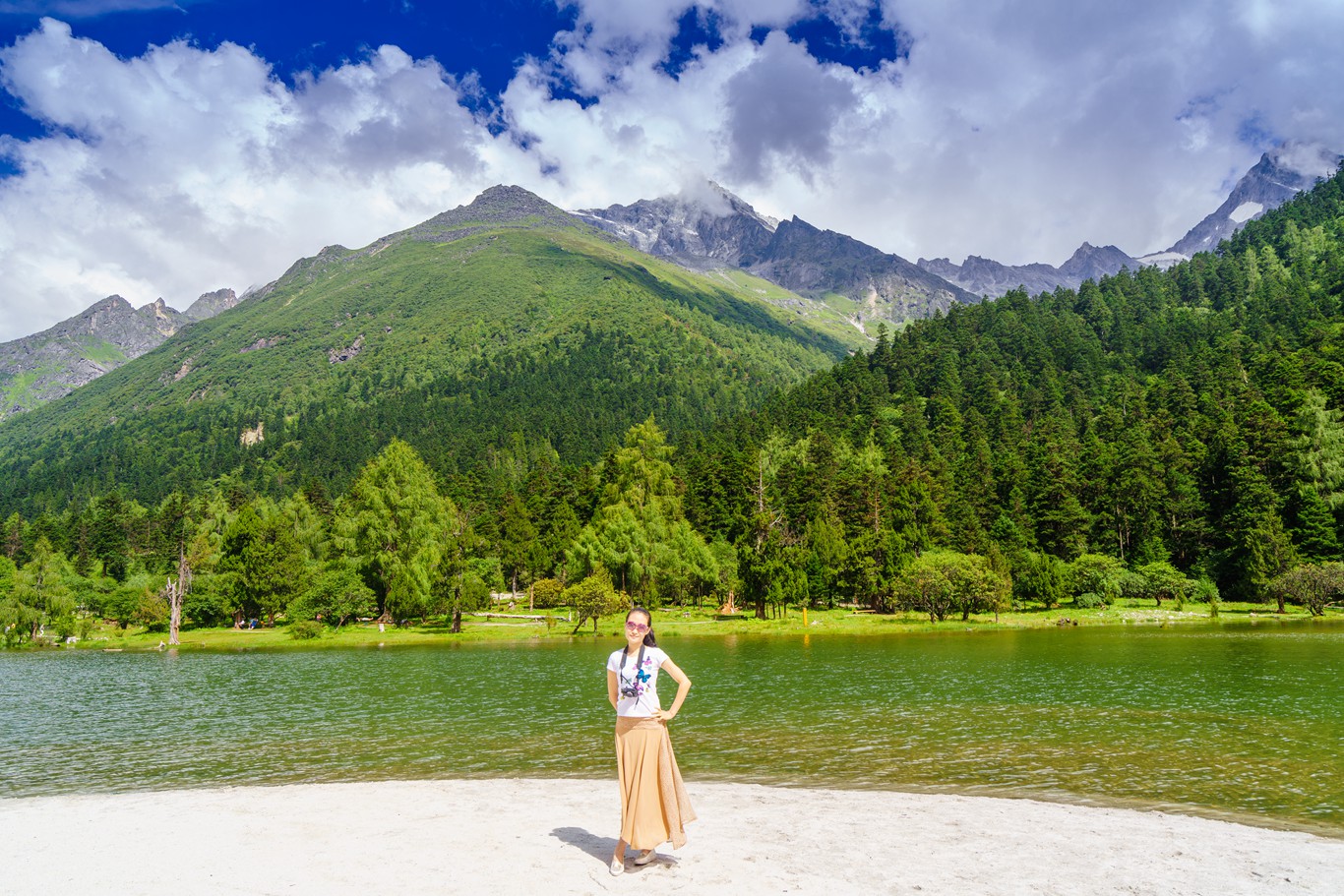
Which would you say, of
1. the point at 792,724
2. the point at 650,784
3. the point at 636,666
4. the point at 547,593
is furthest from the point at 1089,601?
the point at 636,666

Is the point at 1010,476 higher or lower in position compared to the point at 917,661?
higher

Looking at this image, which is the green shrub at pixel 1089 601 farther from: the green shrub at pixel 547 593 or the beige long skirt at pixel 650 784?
the beige long skirt at pixel 650 784

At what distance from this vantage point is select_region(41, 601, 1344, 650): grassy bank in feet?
239

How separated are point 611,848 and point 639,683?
130 inches

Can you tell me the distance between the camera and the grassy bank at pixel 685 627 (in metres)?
72.8

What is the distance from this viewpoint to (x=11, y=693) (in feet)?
135

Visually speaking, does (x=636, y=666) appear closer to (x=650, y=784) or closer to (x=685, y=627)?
(x=650, y=784)

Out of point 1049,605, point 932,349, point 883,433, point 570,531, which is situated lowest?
point 1049,605

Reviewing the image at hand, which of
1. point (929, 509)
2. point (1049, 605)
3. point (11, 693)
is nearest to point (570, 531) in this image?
point (929, 509)

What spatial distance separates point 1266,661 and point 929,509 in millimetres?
57029

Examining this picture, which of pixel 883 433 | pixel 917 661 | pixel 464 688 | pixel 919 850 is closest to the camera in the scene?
pixel 919 850

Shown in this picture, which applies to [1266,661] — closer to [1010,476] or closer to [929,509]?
[929,509]

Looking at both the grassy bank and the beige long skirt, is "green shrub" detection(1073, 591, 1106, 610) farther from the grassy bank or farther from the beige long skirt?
the beige long skirt

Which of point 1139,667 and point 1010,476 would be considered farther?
point 1010,476
